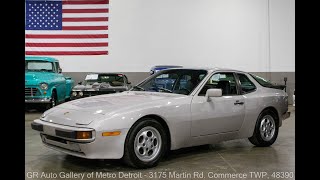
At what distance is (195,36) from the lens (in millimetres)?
15523

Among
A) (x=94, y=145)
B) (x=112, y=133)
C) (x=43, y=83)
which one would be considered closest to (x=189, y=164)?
(x=112, y=133)

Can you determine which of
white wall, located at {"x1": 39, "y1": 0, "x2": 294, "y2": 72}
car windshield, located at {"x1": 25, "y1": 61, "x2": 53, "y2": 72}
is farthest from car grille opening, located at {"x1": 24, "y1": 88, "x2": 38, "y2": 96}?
white wall, located at {"x1": 39, "y1": 0, "x2": 294, "y2": 72}

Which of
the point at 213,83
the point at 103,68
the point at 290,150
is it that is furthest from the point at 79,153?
the point at 103,68

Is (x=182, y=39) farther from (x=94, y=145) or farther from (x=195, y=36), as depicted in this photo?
(x=94, y=145)

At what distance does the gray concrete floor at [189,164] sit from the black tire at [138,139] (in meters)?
0.09

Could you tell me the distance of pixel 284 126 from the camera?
8.65 meters

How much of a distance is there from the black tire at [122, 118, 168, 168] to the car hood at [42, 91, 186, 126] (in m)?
0.23

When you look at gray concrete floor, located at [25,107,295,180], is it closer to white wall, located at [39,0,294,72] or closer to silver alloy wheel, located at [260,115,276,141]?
silver alloy wheel, located at [260,115,276,141]

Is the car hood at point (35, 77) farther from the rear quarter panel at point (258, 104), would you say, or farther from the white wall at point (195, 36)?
the rear quarter panel at point (258, 104)

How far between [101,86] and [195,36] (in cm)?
614

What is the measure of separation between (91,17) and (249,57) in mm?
6780

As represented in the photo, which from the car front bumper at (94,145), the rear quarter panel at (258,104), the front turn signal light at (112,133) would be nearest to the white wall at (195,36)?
the rear quarter panel at (258,104)

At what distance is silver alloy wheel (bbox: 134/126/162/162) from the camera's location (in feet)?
14.8

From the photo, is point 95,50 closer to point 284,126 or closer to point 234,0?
point 234,0
